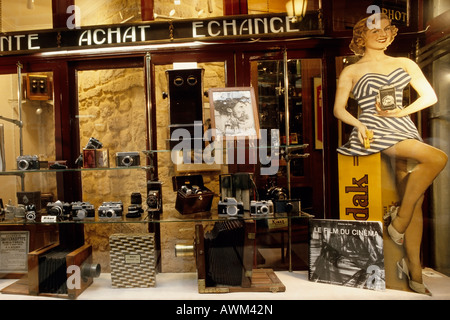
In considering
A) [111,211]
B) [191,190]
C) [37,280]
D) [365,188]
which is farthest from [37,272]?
[365,188]

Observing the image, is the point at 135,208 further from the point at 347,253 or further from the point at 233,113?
the point at 347,253

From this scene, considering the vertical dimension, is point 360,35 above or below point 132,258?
above

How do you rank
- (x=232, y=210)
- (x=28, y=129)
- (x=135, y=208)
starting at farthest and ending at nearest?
(x=28, y=129), (x=135, y=208), (x=232, y=210)

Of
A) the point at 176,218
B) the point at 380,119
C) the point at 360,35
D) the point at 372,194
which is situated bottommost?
the point at 176,218

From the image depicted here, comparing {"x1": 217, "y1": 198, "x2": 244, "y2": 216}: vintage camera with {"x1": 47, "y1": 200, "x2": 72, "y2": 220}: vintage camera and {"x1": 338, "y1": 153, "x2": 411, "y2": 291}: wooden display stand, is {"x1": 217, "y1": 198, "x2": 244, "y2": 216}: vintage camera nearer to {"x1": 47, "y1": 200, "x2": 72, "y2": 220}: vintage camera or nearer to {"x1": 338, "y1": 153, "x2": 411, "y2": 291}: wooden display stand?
{"x1": 338, "y1": 153, "x2": 411, "y2": 291}: wooden display stand

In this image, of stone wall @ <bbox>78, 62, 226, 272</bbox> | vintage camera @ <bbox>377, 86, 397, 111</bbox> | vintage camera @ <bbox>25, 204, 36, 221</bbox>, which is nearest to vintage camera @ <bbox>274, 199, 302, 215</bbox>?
stone wall @ <bbox>78, 62, 226, 272</bbox>

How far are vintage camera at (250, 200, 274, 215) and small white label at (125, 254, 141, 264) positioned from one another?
3.03 ft

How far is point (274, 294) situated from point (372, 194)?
3.45 ft

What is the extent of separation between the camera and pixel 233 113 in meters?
2.59

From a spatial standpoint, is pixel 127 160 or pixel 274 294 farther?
pixel 127 160

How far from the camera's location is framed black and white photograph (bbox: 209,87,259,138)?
256 centimetres

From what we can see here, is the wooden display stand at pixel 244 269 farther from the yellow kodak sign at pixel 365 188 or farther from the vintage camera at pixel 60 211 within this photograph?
the vintage camera at pixel 60 211

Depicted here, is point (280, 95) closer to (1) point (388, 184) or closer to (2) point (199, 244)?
(1) point (388, 184)

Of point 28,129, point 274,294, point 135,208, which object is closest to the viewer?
point 274,294
